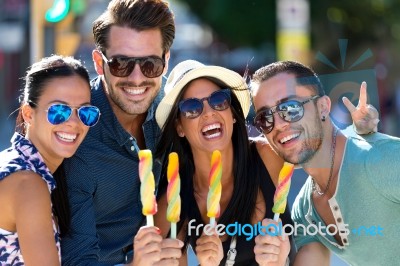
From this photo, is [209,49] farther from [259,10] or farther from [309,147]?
[309,147]

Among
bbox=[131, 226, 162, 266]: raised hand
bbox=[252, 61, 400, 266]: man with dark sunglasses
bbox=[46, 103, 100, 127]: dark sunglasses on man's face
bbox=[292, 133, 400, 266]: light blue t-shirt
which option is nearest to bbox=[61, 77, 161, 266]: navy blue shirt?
bbox=[46, 103, 100, 127]: dark sunglasses on man's face

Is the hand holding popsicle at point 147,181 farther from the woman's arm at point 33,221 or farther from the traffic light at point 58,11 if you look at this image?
the traffic light at point 58,11

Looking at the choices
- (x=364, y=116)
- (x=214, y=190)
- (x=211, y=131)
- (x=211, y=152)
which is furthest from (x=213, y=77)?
(x=364, y=116)

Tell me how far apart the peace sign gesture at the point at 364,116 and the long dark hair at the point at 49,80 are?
1467mm

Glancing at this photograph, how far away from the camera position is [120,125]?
4.52 metres

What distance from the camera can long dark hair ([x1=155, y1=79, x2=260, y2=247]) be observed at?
4.42 meters

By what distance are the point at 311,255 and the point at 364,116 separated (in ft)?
2.72

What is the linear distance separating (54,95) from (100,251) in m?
1.02

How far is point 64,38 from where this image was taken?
1102cm

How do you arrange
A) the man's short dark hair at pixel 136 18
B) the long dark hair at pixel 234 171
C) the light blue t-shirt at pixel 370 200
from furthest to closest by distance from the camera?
the man's short dark hair at pixel 136 18 → the long dark hair at pixel 234 171 → the light blue t-shirt at pixel 370 200

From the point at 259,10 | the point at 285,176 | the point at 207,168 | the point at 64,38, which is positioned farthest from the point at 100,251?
the point at 259,10

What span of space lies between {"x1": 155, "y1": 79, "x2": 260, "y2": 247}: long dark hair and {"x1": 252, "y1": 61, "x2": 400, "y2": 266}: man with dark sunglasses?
0.24m

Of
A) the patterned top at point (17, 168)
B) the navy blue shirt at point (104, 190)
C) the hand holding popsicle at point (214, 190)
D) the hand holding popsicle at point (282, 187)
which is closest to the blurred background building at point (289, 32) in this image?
the navy blue shirt at point (104, 190)

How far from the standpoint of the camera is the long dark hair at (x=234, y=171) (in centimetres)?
442
